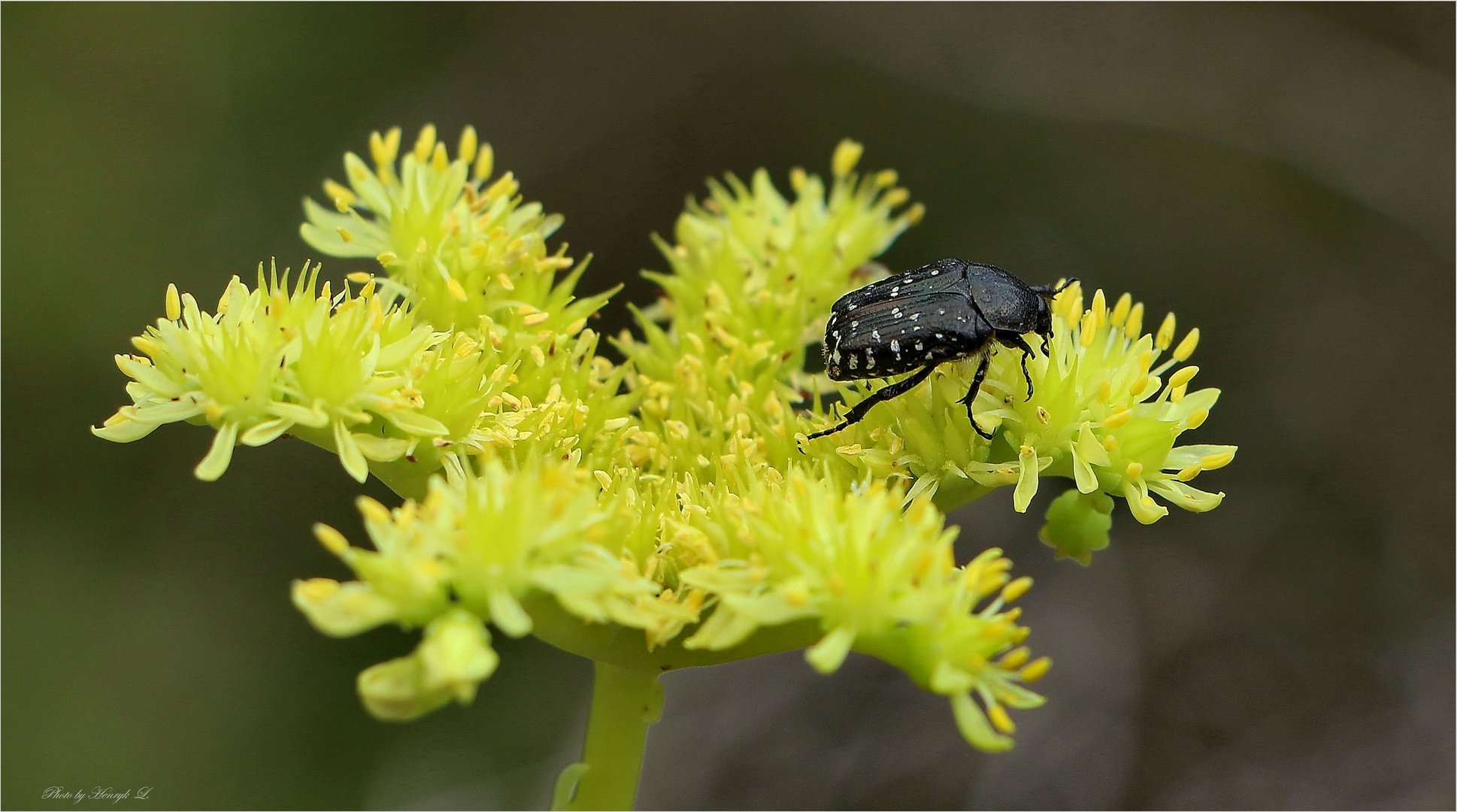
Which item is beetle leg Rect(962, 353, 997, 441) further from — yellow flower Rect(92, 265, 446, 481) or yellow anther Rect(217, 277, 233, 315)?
yellow anther Rect(217, 277, 233, 315)

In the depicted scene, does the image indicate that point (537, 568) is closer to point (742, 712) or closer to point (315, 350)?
point (315, 350)

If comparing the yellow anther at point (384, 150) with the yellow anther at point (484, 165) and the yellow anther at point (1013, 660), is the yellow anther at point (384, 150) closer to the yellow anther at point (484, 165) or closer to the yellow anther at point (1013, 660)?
the yellow anther at point (484, 165)

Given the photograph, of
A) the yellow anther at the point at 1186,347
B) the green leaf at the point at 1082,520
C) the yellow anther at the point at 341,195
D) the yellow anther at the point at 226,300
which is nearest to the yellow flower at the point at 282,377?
the yellow anther at the point at 226,300

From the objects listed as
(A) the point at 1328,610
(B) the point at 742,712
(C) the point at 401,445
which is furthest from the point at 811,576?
(A) the point at 1328,610


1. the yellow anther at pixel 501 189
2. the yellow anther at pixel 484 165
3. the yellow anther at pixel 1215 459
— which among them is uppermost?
the yellow anther at pixel 484 165

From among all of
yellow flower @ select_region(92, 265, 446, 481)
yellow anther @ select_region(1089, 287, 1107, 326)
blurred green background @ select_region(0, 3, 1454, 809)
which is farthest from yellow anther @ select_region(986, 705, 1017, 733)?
blurred green background @ select_region(0, 3, 1454, 809)

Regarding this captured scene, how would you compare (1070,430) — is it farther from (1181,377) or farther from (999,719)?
(999,719)
